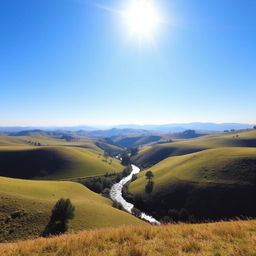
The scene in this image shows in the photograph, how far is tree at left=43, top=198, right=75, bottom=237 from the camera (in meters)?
38.0

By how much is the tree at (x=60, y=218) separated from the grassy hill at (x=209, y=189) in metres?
47.5

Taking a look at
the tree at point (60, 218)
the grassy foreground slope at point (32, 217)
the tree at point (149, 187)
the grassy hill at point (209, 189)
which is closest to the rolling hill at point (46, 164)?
the tree at point (149, 187)

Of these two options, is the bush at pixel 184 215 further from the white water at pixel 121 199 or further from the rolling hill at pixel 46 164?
the rolling hill at pixel 46 164

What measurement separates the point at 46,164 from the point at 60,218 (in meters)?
117

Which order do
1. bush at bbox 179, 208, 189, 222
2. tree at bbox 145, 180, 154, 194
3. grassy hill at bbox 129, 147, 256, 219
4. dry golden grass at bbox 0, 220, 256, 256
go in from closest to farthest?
1. dry golden grass at bbox 0, 220, 256, 256
2. grassy hill at bbox 129, 147, 256, 219
3. bush at bbox 179, 208, 189, 222
4. tree at bbox 145, 180, 154, 194

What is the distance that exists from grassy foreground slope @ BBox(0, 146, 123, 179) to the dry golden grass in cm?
12974

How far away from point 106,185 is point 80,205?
211ft

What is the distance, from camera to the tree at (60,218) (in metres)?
38.0

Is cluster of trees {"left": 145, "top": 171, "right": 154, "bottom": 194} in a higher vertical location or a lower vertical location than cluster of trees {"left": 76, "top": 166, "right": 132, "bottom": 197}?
higher

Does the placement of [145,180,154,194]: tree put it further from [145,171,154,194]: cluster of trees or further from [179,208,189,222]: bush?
[179,208,189,222]: bush

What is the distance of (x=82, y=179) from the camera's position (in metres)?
124

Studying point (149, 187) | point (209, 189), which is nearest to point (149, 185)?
point (149, 187)

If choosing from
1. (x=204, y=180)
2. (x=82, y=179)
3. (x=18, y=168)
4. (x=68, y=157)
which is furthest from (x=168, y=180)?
(x=18, y=168)

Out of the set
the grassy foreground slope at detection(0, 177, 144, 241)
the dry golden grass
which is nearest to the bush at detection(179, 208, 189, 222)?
the grassy foreground slope at detection(0, 177, 144, 241)
